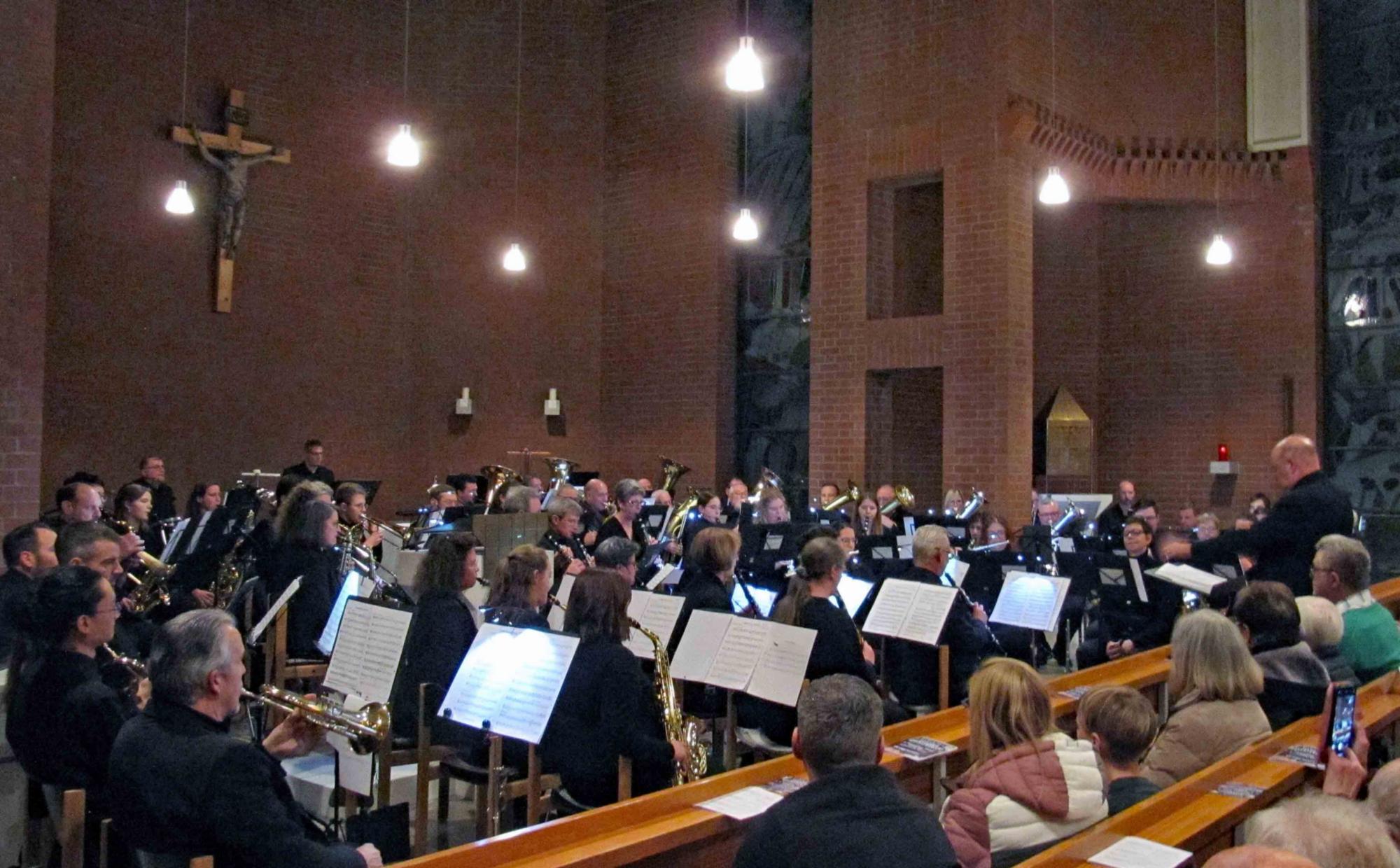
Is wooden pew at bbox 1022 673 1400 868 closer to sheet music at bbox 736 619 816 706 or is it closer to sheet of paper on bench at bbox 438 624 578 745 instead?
sheet music at bbox 736 619 816 706

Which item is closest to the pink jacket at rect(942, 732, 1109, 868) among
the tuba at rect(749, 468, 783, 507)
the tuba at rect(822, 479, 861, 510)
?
the tuba at rect(749, 468, 783, 507)

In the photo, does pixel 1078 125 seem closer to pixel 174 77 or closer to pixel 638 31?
pixel 638 31

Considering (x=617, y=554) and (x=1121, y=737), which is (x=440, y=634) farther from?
(x=1121, y=737)

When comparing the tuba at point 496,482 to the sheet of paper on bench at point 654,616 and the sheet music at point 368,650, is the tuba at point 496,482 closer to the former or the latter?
the sheet of paper on bench at point 654,616

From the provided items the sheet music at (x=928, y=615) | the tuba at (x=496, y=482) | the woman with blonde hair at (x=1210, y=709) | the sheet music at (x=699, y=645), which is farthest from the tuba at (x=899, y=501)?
the woman with blonde hair at (x=1210, y=709)

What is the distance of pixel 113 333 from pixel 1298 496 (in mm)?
10623

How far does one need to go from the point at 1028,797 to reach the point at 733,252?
11.7 metres

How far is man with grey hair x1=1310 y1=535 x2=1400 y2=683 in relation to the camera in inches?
206

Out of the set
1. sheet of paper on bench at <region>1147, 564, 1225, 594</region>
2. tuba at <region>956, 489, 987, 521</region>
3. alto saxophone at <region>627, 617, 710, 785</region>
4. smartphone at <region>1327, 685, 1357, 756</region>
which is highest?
tuba at <region>956, 489, 987, 521</region>

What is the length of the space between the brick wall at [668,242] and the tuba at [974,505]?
12.1 ft

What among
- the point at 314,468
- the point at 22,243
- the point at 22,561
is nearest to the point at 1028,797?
the point at 22,561

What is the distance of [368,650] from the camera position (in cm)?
453

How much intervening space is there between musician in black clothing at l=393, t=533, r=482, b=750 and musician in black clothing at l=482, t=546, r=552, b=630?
114mm

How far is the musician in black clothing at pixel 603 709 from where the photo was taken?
14.0ft
